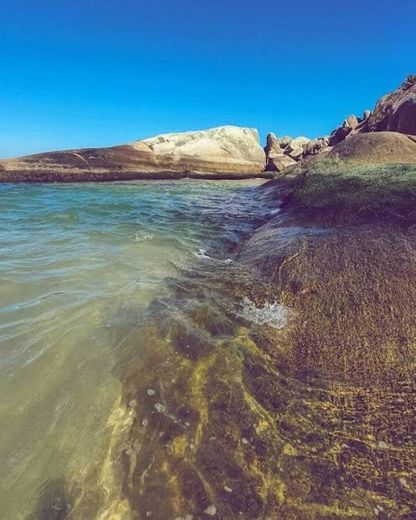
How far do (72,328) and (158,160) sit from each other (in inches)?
823

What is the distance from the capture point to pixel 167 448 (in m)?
2.61

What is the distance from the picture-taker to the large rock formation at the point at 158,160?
20844 millimetres

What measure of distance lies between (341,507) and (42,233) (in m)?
8.05

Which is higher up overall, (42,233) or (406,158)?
(406,158)

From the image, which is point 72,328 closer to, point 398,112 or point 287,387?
point 287,387

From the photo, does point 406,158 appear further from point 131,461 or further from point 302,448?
point 131,461

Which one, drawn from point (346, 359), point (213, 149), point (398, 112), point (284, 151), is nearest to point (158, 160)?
point (213, 149)

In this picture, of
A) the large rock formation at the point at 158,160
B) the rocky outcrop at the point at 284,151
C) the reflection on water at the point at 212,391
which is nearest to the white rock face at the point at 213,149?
the large rock formation at the point at 158,160

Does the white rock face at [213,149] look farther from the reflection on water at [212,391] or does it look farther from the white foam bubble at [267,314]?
the white foam bubble at [267,314]

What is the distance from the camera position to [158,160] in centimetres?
2367

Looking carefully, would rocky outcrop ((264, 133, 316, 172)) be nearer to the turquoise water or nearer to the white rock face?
the white rock face

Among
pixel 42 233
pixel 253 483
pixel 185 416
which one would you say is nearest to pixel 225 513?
pixel 253 483

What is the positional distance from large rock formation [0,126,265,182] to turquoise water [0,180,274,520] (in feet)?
38.9

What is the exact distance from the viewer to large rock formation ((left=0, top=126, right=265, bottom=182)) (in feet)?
68.4
